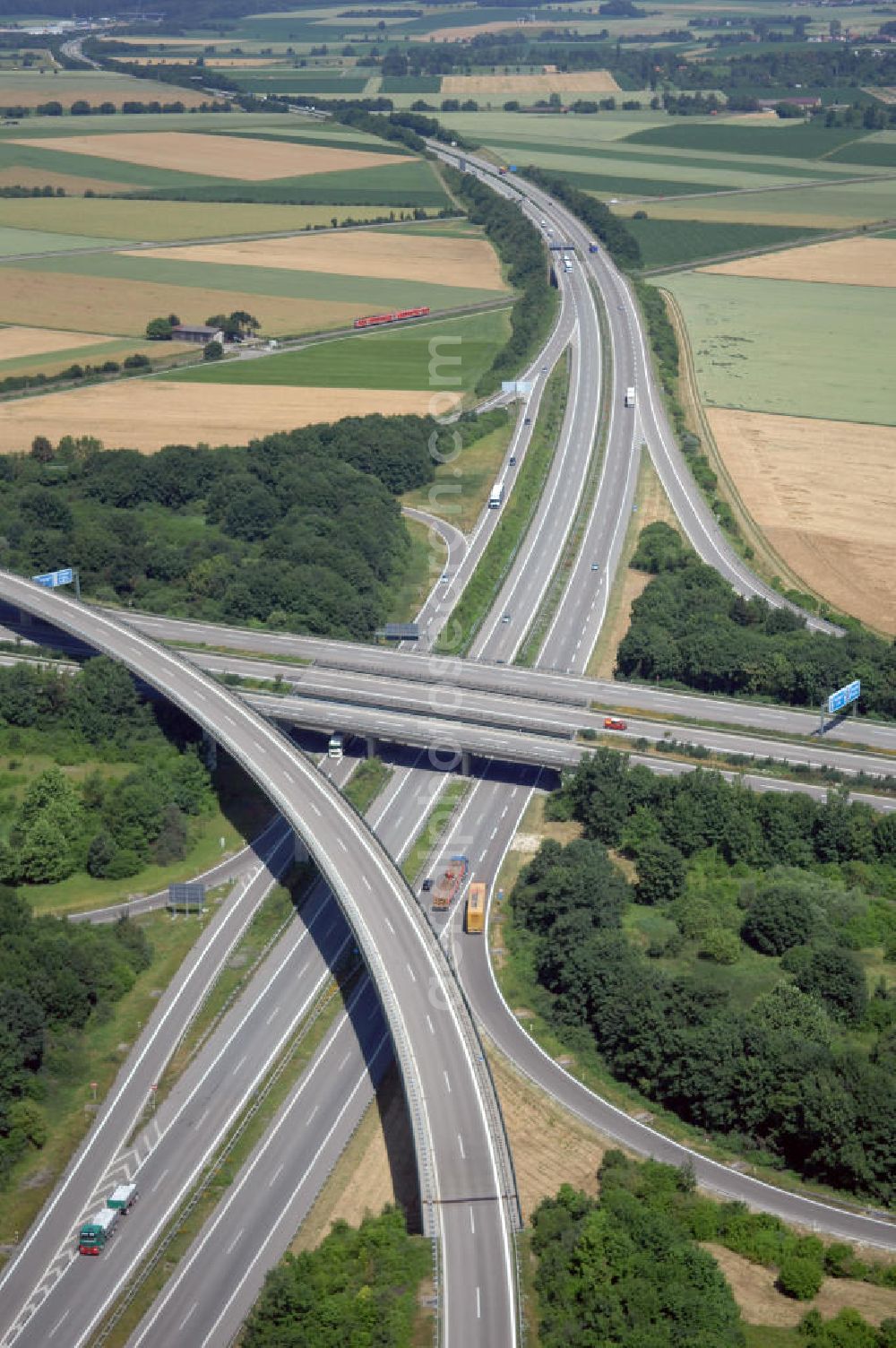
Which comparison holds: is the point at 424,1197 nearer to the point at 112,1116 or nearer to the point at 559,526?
the point at 112,1116

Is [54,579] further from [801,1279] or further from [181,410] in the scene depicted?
[801,1279]

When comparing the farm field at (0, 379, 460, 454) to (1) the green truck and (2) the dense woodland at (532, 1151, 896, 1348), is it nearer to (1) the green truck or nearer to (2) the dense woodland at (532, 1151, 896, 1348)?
(1) the green truck

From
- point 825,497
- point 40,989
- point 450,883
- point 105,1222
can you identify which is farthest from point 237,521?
point 105,1222

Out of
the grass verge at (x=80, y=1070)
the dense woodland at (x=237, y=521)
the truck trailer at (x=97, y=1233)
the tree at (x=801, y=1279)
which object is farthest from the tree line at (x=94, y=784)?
the tree at (x=801, y=1279)

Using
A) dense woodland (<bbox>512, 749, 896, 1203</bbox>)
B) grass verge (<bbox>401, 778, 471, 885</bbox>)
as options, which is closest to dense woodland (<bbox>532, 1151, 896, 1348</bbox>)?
dense woodland (<bbox>512, 749, 896, 1203</bbox>)

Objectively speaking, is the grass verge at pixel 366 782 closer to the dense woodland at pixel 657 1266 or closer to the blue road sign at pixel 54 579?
the blue road sign at pixel 54 579

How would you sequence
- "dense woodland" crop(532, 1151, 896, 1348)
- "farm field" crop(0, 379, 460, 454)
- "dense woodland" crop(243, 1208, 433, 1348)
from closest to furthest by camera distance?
"dense woodland" crop(243, 1208, 433, 1348), "dense woodland" crop(532, 1151, 896, 1348), "farm field" crop(0, 379, 460, 454)

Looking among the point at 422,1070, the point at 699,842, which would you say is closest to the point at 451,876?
the point at 699,842
